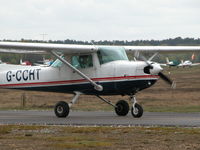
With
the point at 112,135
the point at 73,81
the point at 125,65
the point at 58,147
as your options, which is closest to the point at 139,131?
the point at 112,135

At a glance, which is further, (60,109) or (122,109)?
(122,109)

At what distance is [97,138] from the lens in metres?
16.9

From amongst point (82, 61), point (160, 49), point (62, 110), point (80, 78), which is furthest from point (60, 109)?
point (160, 49)

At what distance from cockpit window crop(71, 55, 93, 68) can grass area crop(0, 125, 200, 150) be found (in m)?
6.86

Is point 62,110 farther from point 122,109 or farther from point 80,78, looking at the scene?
point 122,109

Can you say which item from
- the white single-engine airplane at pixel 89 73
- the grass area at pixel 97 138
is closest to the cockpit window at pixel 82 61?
the white single-engine airplane at pixel 89 73

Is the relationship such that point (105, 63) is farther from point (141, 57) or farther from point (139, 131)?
point (139, 131)

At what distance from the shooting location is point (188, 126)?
20.3 meters

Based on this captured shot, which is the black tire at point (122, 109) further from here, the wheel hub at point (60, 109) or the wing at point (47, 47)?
the wing at point (47, 47)

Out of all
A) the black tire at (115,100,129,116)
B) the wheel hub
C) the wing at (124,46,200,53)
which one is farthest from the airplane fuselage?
the wing at (124,46,200,53)

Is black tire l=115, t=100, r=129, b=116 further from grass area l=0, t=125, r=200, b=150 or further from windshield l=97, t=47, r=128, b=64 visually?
grass area l=0, t=125, r=200, b=150

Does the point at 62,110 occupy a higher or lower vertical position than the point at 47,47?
lower

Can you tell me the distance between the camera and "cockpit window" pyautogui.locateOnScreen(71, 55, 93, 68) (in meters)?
26.9

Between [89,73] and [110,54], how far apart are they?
3.89ft
